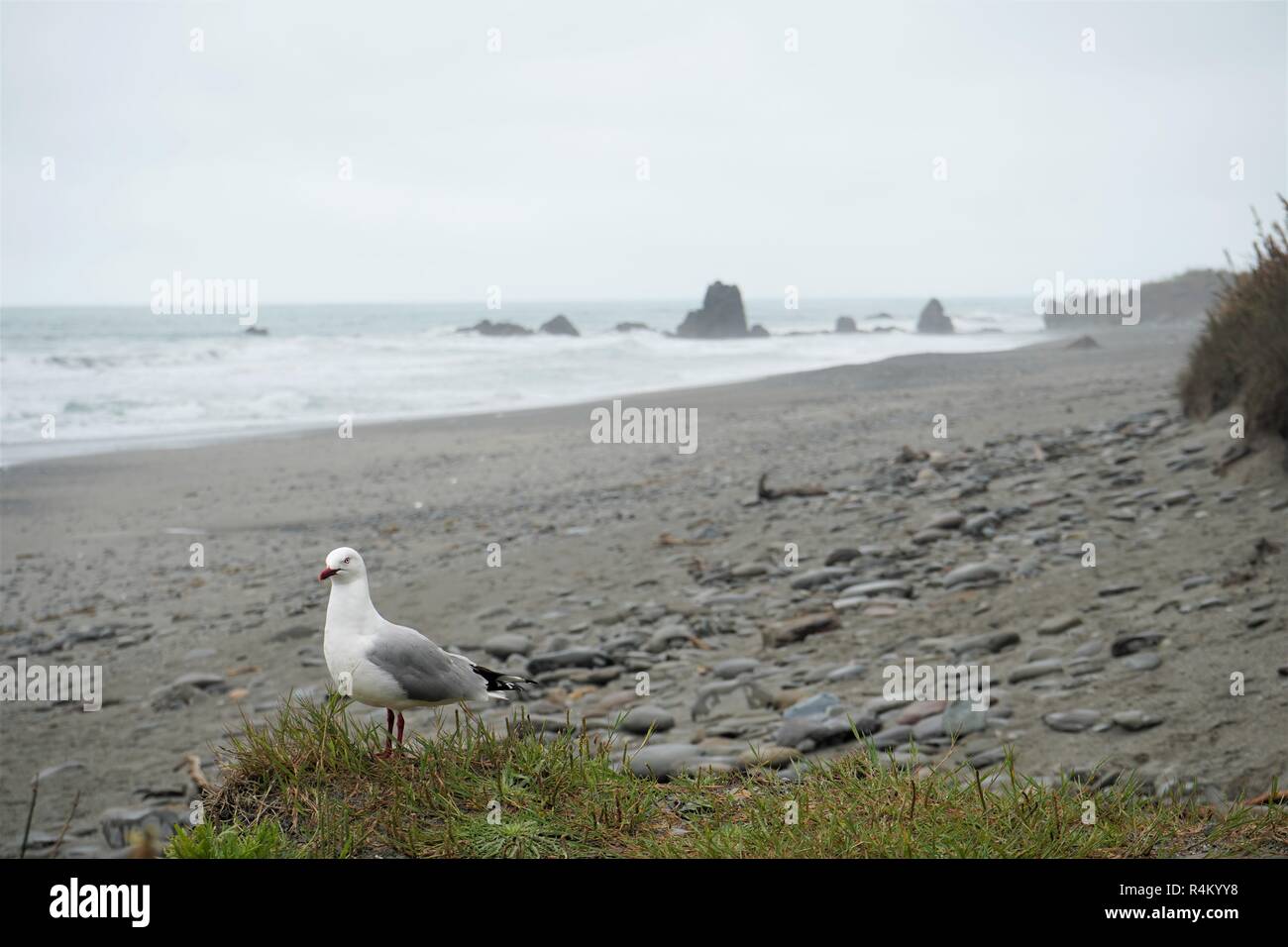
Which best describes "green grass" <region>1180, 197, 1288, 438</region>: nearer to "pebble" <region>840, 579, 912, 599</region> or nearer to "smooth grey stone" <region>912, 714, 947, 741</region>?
"pebble" <region>840, 579, 912, 599</region>

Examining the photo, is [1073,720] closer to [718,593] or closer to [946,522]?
[718,593]

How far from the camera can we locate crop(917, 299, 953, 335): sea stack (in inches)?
2808

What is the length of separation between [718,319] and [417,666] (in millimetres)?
58471

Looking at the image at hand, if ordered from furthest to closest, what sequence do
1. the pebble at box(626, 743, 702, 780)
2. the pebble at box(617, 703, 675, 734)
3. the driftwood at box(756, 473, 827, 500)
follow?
the driftwood at box(756, 473, 827, 500)
the pebble at box(617, 703, 675, 734)
the pebble at box(626, 743, 702, 780)

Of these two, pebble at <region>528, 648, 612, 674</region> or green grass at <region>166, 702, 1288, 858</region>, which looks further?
pebble at <region>528, 648, 612, 674</region>

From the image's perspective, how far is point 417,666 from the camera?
2.97 metres

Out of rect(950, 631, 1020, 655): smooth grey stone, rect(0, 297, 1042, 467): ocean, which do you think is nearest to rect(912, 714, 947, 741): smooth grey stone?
rect(950, 631, 1020, 655): smooth grey stone

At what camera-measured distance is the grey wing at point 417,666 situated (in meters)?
2.92

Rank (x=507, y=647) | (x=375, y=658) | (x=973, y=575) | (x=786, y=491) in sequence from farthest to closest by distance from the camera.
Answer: (x=786, y=491) → (x=973, y=575) → (x=507, y=647) → (x=375, y=658)

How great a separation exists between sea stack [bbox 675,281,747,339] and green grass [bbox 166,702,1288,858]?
55995 mm

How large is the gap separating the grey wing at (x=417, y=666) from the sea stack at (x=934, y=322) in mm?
70642

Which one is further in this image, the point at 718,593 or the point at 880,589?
the point at 718,593

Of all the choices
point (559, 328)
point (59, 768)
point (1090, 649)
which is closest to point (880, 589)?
point (1090, 649)
